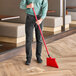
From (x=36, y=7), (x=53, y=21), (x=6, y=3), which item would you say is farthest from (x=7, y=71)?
(x=53, y=21)

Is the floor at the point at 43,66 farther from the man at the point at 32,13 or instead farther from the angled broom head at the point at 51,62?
the man at the point at 32,13

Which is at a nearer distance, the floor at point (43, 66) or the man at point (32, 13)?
the floor at point (43, 66)

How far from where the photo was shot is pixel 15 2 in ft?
14.1

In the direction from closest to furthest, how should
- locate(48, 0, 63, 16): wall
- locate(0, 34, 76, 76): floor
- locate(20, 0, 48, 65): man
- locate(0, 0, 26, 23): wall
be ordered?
locate(0, 34, 76, 76): floor
locate(20, 0, 48, 65): man
locate(0, 0, 26, 23): wall
locate(48, 0, 63, 16): wall

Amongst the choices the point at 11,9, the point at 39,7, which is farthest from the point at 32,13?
the point at 11,9

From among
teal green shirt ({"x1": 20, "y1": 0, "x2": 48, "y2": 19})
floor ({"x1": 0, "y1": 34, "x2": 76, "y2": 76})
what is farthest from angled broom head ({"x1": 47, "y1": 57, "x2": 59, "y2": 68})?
teal green shirt ({"x1": 20, "y1": 0, "x2": 48, "y2": 19})

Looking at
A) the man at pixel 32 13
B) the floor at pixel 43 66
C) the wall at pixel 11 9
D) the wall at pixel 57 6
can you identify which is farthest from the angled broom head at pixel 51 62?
the wall at pixel 57 6

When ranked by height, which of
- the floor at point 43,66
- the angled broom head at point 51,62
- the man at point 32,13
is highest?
the man at point 32,13

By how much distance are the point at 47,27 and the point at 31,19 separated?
2299 millimetres

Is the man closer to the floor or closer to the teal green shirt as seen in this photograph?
the teal green shirt

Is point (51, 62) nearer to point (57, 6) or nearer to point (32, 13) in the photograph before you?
point (32, 13)

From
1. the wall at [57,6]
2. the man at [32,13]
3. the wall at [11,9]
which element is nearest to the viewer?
the man at [32,13]

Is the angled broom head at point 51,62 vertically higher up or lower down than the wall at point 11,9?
lower down

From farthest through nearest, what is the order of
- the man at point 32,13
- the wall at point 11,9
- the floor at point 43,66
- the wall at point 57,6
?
the wall at point 57,6 → the wall at point 11,9 → the man at point 32,13 → the floor at point 43,66
